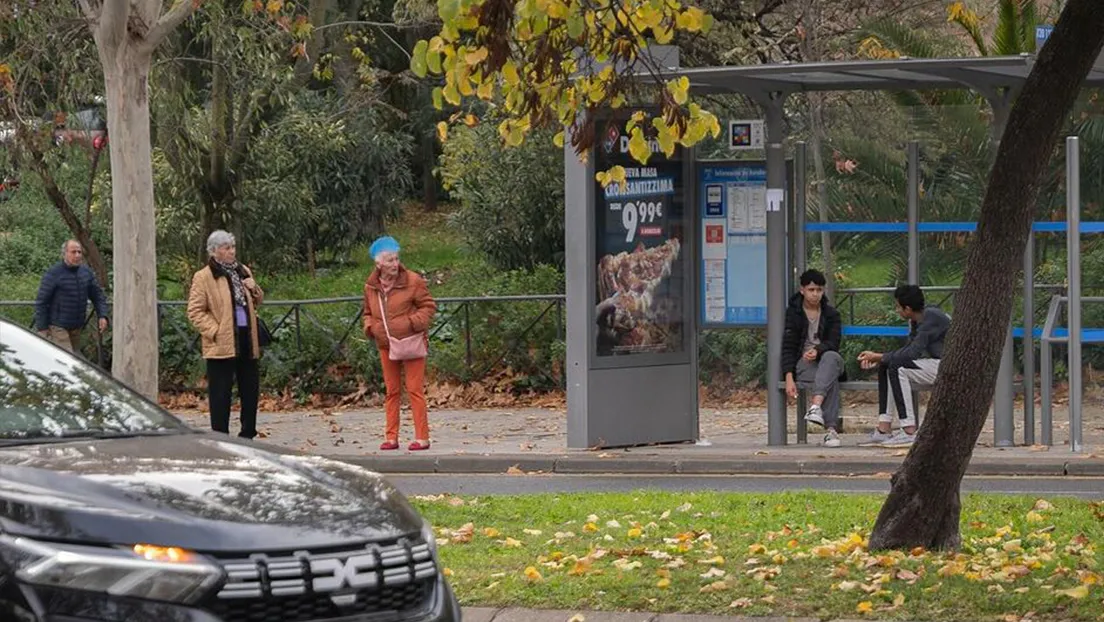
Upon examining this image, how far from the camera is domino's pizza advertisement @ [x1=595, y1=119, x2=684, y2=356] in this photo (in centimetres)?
1578

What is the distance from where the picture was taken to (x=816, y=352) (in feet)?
52.9

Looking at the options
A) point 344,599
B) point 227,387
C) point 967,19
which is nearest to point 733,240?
point 227,387

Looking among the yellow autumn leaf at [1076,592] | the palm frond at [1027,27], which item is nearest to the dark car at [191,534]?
the yellow autumn leaf at [1076,592]

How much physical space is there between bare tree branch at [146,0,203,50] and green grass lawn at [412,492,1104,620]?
610 centimetres

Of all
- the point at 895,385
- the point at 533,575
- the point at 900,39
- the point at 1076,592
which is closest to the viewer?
the point at 1076,592

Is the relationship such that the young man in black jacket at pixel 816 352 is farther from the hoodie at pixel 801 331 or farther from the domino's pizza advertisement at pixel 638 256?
Answer: the domino's pizza advertisement at pixel 638 256

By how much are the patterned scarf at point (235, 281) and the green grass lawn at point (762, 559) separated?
4933mm

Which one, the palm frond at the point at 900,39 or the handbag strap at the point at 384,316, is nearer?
the handbag strap at the point at 384,316

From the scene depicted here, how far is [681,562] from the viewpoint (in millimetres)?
9070

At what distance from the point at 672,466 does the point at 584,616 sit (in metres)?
7.18

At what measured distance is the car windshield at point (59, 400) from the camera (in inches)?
240

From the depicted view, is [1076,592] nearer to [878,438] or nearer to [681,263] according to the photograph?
[878,438]

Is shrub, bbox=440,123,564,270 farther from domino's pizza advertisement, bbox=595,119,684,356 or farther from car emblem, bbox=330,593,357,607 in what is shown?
car emblem, bbox=330,593,357,607

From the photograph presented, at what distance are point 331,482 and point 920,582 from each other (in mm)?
3276
